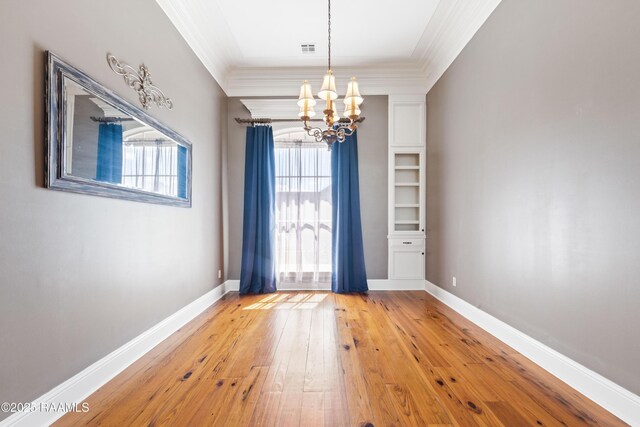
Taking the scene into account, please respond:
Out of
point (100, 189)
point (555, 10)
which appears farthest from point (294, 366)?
point (555, 10)

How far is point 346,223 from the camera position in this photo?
4.55 metres

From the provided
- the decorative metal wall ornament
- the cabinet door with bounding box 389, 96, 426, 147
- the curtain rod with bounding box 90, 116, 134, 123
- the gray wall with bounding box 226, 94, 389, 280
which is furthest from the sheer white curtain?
the curtain rod with bounding box 90, 116, 134, 123

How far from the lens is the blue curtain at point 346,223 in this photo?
14.9 ft

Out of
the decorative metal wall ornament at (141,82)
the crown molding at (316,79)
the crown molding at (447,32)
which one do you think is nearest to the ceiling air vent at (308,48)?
the crown molding at (316,79)

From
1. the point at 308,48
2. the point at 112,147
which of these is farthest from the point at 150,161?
the point at 308,48

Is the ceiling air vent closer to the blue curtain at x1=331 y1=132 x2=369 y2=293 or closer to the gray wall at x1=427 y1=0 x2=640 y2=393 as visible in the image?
the blue curtain at x1=331 y1=132 x2=369 y2=293

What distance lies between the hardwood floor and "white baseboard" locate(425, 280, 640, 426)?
0.06 m

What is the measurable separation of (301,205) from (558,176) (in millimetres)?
3260

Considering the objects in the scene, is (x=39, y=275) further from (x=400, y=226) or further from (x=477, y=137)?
(x=400, y=226)

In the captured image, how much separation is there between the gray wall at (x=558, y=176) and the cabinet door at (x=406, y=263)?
1.16 metres

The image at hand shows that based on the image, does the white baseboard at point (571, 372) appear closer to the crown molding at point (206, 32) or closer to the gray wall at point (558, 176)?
the gray wall at point (558, 176)

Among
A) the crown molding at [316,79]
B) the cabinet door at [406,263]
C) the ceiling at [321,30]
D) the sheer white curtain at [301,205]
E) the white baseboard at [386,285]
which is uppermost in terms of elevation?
the ceiling at [321,30]

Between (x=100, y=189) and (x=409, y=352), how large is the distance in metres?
2.58

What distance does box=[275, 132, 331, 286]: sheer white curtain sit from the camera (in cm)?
471
